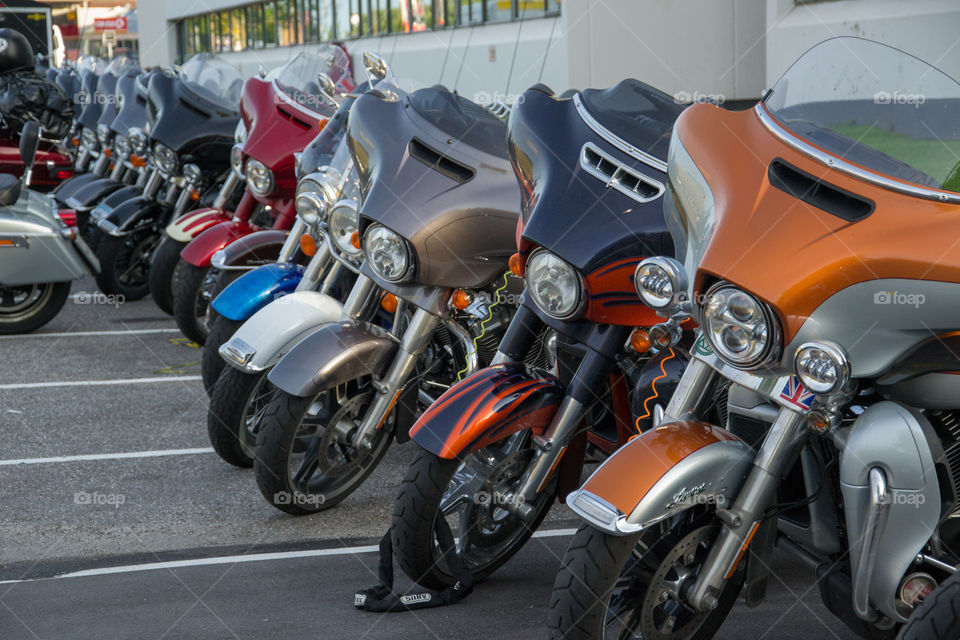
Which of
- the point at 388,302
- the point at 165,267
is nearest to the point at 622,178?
the point at 388,302

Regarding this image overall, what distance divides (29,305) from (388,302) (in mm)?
5039

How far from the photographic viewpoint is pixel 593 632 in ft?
10.0

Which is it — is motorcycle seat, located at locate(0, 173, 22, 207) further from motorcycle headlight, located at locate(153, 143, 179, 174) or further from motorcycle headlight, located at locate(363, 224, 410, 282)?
motorcycle headlight, located at locate(363, 224, 410, 282)

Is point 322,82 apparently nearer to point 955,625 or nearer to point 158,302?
point 158,302

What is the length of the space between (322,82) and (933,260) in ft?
13.9

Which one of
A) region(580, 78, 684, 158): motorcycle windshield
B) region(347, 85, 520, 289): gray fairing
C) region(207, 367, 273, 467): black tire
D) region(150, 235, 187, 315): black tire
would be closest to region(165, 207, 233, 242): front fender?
region(150, 235, 187, 315): black tire

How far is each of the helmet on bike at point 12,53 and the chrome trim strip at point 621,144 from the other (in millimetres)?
9738

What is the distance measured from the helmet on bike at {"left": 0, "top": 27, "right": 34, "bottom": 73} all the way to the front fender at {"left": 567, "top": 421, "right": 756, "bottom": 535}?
35.0ft

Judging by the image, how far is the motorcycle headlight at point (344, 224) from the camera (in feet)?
16.3

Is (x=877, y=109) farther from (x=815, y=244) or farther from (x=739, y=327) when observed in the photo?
(x=739, y=327)

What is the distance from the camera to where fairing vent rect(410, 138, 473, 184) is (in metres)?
4.52

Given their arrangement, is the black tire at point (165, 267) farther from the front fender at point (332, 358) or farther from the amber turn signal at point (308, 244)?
the front fender at point (332, 358)

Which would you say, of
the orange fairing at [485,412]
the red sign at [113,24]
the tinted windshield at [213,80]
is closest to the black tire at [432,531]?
the orange fairing at [485,412]

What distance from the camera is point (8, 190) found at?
8.83 m
